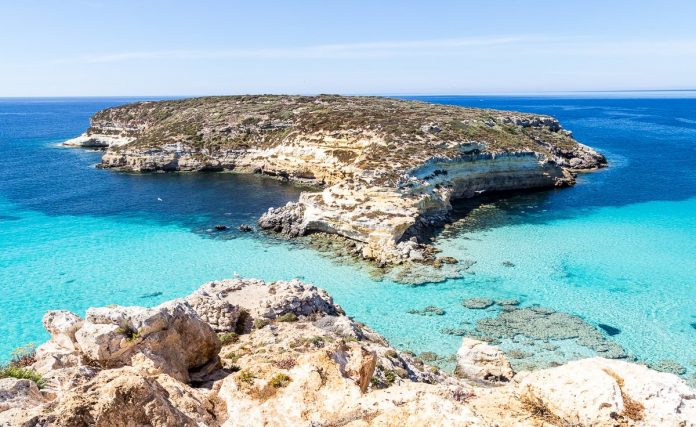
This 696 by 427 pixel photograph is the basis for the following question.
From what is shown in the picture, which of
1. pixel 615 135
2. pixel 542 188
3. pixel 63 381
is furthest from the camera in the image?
pixel 615 135

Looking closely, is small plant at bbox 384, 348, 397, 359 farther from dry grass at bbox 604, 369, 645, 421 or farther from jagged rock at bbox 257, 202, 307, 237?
jagged rock at bbox 257, 202, 307, 237

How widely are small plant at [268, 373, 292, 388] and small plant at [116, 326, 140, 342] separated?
5.60m

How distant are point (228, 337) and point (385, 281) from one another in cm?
1517

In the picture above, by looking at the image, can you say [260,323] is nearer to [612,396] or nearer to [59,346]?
[59,346]

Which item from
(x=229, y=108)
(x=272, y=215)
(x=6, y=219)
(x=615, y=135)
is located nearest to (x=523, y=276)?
(x=272, y=215)

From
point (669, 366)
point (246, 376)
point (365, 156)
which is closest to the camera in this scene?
point (246, 376)

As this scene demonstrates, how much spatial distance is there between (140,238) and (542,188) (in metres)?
48.7

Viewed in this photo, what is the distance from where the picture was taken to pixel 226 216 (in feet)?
152

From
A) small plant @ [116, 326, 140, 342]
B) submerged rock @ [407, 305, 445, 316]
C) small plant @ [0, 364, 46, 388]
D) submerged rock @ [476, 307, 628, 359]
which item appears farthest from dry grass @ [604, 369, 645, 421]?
submerged rock @ [407, 305, 445, 316]

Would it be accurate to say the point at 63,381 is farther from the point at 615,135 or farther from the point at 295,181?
the point at 615,135

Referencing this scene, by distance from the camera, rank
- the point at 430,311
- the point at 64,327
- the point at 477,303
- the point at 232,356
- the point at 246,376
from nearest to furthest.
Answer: the point at 246,376, the point at 64,327, the point at 232,356, the point at 430,311, the point at 477,303

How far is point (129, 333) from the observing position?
12406 mm

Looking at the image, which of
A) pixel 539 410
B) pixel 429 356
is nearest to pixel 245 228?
pixel 429 356

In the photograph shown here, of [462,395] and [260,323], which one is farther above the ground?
[462,395]
